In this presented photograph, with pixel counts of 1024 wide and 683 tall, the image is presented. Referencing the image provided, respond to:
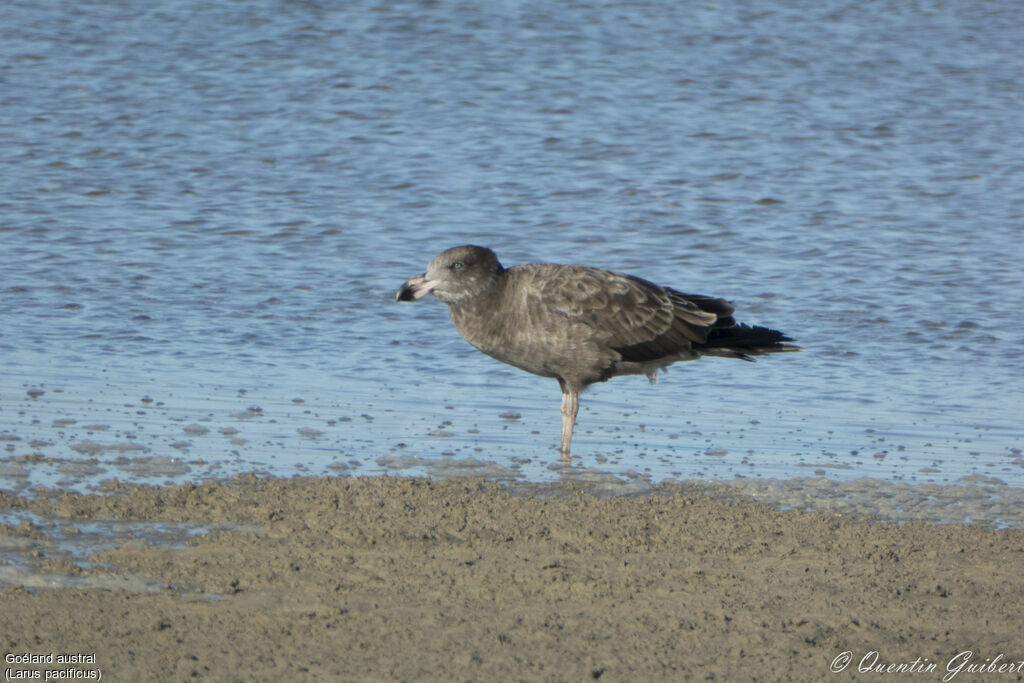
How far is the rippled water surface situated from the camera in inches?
315

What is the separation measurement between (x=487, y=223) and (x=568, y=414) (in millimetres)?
5451

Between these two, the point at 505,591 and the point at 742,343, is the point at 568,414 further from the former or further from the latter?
the point at 505,591

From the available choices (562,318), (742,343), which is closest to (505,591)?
(562,318)

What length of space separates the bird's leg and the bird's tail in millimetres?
898

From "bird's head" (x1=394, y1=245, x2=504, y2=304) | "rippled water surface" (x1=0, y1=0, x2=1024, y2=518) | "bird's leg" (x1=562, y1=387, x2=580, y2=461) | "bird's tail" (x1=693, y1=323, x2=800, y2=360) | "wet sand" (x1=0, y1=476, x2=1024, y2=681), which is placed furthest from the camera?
"bird's tail" (x1=693, y1=323, x2=800, y2=360)

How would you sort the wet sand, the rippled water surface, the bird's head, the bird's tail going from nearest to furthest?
1. the wet sand
2. the rippled water surface
3. the bird's head
4. the bird's tail

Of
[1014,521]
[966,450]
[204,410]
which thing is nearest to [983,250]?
[966,450]

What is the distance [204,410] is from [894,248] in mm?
6976

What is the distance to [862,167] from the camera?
1555 centimetres

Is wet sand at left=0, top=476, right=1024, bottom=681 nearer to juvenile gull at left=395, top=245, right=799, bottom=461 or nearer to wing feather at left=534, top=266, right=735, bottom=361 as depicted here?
juvenile gull at left=395, top=245, right=799, bottom=461

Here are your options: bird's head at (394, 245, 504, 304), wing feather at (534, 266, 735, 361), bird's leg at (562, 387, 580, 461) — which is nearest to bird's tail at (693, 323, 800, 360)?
wing feather at (534, 266, 735, 361)

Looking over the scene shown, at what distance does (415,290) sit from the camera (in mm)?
8203

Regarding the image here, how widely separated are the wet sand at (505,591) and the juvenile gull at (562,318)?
4.52 ft

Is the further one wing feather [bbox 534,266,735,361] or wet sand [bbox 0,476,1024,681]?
wing feather [bbox 534,266,735,361]
